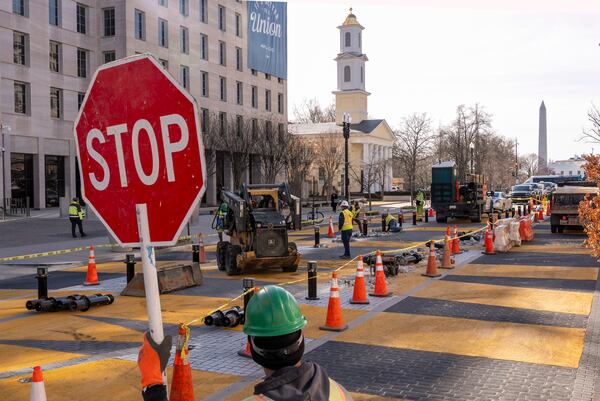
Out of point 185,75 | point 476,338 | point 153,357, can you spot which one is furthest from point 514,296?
point 185,75

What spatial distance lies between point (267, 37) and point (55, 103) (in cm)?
2477

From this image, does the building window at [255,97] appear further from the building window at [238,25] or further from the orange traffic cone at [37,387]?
the orange traffic cone at [37,387]

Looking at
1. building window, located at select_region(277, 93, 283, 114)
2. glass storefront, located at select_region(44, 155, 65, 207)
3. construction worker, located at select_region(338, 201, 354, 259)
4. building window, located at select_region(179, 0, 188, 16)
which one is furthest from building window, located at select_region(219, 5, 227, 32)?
construction worker, located at select_region(338, 201, 354, 259)

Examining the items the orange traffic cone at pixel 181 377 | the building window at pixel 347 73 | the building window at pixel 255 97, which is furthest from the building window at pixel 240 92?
the orange traffic cone at pixel 181 377

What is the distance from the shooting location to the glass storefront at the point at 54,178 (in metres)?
45.9

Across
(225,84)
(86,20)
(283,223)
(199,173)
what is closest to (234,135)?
(225,84)

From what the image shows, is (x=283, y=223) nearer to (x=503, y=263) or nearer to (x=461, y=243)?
(x=503, y=263)

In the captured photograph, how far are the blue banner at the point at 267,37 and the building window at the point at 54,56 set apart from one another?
19037mm

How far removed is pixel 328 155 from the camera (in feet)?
220

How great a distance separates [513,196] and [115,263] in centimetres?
4139

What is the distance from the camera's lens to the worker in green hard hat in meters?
2.13

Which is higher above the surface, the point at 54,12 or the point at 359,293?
the point at 54,12

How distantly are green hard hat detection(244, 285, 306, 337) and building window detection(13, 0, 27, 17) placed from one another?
46.4 m

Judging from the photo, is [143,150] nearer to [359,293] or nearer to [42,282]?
[359,293]
